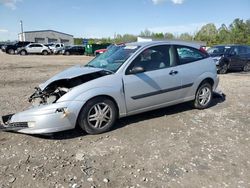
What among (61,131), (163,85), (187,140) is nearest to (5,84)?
(61,131)

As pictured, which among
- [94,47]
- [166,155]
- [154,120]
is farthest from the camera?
[94,47]

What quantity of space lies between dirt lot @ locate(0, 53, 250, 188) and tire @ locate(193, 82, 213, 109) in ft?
1.66

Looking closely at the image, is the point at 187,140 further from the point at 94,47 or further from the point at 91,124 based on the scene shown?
the point at 94,47

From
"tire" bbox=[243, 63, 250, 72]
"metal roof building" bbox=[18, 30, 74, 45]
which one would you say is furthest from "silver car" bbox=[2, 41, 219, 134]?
"metal roof building" bbox=[18, 30, 74, 45]

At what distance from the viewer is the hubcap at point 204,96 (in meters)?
6.60

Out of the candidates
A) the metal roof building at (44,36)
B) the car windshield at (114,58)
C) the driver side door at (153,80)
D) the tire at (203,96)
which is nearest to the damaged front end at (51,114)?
the car windshield at (114,58)

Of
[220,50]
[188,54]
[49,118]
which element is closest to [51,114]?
[49,118]

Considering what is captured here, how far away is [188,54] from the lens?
250 inches

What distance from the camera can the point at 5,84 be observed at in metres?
10.2

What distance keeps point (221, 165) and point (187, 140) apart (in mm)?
933

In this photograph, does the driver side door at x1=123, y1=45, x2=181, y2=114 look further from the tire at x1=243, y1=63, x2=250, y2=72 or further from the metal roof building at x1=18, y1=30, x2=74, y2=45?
the metal roof building at x1=18, y1=30, x2=74, y2=45

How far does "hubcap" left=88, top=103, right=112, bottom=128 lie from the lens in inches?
194

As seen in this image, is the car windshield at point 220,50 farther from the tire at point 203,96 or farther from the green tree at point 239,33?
the green tree at point 239,33

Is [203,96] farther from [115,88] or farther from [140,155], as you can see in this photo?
[140,155]
